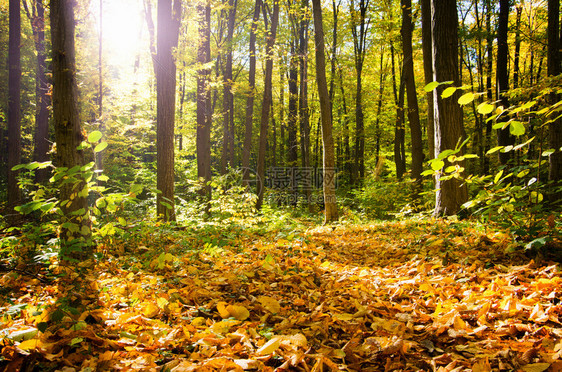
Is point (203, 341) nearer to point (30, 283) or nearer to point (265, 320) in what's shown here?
point (265, 320)

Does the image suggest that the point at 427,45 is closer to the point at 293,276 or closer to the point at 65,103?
the point at 293,276

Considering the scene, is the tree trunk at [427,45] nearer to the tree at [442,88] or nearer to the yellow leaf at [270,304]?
the tree at [442,88]

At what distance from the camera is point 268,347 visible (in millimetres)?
1508

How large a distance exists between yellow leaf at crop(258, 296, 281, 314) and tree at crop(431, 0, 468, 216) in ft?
13.9

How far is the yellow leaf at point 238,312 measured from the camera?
6.42 ft

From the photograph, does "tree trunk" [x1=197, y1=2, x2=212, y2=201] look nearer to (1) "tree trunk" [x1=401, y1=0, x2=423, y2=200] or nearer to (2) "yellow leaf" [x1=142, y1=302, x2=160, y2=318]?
(1) "tree trunk" [x1=401, y1=0, x2=423, y2=200]

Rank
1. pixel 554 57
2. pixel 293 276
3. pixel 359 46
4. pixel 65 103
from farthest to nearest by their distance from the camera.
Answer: pixel 359 46, pixel 554 57, pixel 65 103, pixel 293 276

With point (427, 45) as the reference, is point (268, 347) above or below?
below

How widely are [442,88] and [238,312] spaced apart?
205 inches

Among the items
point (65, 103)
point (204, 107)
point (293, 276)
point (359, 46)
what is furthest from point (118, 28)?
point (293, 276)

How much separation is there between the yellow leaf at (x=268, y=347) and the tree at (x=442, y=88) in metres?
4.68

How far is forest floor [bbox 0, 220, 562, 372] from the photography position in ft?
4.68

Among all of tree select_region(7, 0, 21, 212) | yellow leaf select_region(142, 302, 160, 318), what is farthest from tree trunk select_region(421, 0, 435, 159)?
tree select_region(7, 0, 21, 212)

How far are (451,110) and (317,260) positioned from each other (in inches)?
152
